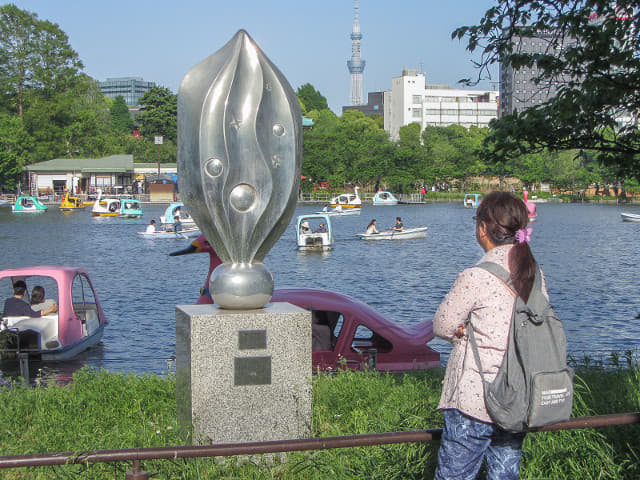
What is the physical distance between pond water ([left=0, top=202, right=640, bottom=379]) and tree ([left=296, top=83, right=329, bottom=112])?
10064 cm

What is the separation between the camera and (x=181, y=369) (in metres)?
5.05

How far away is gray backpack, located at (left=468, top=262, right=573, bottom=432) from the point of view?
3227 mm

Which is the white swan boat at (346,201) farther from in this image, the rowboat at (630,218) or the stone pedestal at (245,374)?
the stone pedestal at (245,374)

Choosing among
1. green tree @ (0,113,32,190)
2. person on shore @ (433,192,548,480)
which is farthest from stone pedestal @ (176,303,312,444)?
green tree @ (0,113,32,190)

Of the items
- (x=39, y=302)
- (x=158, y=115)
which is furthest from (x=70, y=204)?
(x=39, y=302)

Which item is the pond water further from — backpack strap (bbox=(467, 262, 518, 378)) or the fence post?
backpack strap (bbox=(467, 262, 518, 378))

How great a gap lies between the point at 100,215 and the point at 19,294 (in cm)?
5146

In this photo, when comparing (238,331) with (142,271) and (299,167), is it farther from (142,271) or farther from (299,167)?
(142,271)

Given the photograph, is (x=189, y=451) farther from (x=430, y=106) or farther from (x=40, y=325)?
(x=430, y=106)

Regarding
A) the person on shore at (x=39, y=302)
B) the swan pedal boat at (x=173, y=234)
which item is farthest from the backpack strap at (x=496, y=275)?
the swan pedal boat at (x=173, y=234)

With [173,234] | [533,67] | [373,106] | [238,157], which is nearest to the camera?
[238,157]

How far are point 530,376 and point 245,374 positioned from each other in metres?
2.11

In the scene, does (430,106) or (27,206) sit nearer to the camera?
(27,206)

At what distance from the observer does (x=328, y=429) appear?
18.0ft
